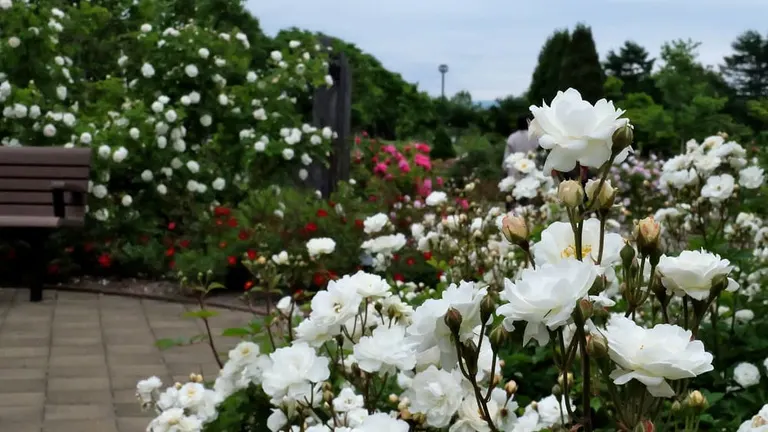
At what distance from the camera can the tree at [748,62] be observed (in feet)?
112

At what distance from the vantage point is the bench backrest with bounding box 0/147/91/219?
6.04 metres

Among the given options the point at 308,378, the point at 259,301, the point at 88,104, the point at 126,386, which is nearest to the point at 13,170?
the point at 88,104

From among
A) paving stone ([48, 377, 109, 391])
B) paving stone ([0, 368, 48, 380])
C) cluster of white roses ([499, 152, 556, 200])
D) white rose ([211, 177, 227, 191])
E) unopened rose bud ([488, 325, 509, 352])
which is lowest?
paving stone ([0, 368, 48, 380])

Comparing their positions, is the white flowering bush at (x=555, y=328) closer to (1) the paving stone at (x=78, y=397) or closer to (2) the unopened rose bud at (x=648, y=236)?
(2) the unopened rose bud at (x=648, y=236)

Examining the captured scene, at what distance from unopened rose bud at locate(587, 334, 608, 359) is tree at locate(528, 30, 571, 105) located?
1494cm

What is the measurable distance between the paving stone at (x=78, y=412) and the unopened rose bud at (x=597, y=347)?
2782 mm

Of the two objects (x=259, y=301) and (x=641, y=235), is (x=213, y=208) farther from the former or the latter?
(x=641, y=235)

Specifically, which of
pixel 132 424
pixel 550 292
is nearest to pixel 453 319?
pixel 550 292

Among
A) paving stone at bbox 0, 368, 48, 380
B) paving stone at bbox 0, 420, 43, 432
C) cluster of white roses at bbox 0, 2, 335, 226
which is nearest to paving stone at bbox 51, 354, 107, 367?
paving stone at bbox 0, 368, 48, 380

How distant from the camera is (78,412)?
346 cm

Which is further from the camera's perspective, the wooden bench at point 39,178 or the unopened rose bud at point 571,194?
the wooden bench at point 39,178

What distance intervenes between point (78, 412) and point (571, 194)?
285 cm

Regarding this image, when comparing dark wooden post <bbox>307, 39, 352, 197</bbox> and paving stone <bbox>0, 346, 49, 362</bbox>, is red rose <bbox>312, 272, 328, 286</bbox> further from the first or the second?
dark wooden post <bbox>307, 39, 352, 197</bbox>

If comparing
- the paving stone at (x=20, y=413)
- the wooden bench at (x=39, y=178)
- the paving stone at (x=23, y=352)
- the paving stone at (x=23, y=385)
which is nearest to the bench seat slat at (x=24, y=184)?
the wooden bench at (x=39, y=178)
